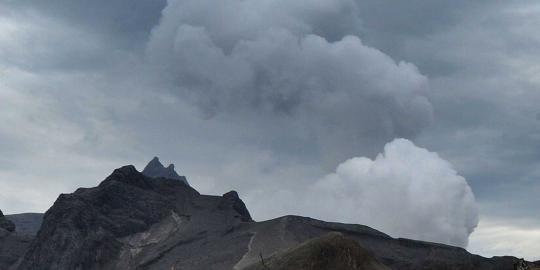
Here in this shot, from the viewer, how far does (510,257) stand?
181 meters

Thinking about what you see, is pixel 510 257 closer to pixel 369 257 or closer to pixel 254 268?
pixel 369 257

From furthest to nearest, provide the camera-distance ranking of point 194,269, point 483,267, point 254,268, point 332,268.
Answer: point 194,269
point 483,267
point 254,268
point 332,268

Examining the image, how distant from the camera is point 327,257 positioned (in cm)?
14612

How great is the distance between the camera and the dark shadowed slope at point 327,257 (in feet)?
472

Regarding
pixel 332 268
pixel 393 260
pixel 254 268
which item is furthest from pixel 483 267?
pixel 254 268

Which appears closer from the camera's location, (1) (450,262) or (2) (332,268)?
(2) (332,268)

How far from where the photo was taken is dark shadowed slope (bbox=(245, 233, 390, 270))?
143750 mm

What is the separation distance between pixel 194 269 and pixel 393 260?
219 ft

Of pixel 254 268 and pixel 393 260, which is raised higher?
pixel 393 260

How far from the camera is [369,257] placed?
14812 cm

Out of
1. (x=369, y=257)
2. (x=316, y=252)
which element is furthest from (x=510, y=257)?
(x=316, y=252)

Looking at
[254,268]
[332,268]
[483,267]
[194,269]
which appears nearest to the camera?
[332,268]

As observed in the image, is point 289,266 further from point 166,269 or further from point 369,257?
point 166,269

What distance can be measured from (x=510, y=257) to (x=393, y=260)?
37324 millimetres
